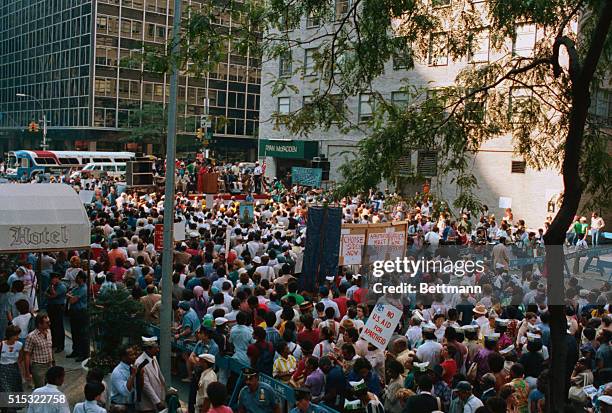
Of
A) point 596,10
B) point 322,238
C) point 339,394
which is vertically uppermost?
point 596,10

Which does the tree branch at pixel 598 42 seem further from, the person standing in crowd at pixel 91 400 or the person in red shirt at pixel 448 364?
the person standing in crowd at pixel 91 400

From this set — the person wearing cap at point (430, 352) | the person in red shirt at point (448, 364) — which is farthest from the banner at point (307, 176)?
the person in red shirt at point (448, 364)

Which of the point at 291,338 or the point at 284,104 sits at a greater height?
the point at 284,104

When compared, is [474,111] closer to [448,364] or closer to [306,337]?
[448,364]

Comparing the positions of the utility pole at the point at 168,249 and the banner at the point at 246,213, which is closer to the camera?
the utility pole at the point at 168,249

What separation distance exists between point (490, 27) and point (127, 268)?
9.61 metres

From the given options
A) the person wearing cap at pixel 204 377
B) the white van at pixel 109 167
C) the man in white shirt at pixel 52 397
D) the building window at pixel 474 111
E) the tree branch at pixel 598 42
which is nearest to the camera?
the tree branch at pixel 598 42

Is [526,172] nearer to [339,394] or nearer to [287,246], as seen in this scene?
[287,246]

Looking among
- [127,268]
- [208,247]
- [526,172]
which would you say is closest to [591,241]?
[526,172]

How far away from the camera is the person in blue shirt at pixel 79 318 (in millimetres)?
12008

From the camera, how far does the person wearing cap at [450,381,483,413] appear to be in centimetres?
733

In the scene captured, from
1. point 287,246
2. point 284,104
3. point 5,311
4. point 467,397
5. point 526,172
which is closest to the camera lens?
point 467,397

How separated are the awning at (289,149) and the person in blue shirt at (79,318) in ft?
108

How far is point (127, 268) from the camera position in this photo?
14578 mm
